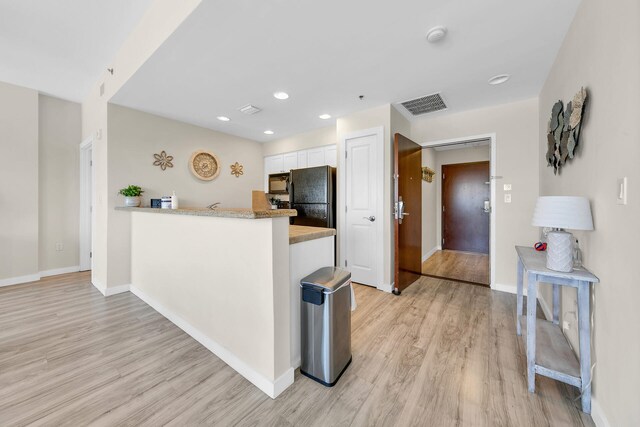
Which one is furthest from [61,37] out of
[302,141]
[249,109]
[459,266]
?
[459,266]

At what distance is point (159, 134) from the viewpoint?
3.56 metres

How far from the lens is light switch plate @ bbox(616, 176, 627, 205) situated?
1073 mm

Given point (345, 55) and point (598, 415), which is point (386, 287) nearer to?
Answer: point (598, 415)

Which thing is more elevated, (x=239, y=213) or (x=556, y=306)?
(x=239, y=213)

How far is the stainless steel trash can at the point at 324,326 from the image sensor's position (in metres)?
1.53

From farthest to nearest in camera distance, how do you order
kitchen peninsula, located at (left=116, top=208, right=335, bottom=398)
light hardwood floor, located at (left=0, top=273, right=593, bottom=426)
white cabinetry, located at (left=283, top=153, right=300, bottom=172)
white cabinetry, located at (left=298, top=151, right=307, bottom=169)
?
1. white cabinetry, located at (left=283, top=153, right=300, bottom=172)
2. white cabinetry, located at (left=298, top=151, right=307, bottom=169)
3. kitchen peninsula, located at (left=116, top=208, right=335, bottom=398)
4. light hardwood floor, located at (left=0, top=273, right=593, bottom=426)

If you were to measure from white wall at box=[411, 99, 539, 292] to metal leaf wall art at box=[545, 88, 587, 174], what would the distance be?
31.0 inches

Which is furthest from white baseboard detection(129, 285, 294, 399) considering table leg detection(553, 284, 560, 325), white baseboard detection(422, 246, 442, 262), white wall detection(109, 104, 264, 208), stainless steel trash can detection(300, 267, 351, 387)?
white baseboard detection(422, 246, 442, 262)

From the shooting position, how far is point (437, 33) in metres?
1.82

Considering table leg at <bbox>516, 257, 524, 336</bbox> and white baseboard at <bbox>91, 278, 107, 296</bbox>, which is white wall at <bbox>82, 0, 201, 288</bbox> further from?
table leg at <bbox>516, 257, 524, 336</bbox>

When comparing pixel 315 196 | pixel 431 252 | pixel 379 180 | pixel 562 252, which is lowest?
pixel 431 252

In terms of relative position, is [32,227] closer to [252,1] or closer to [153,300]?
[153,300]

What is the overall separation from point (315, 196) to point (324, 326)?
247 centimetres

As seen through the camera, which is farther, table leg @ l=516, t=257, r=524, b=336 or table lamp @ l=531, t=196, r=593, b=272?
table leg @ l=516, t=257, r=524, b=336
